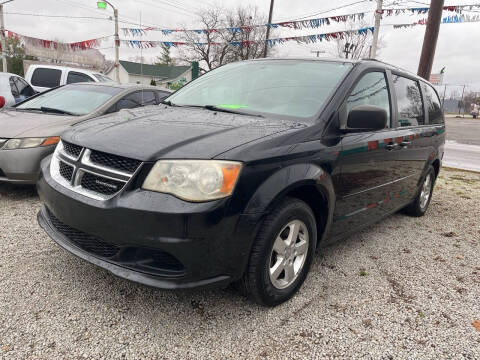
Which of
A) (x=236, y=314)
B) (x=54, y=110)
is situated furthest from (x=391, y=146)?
(x=54, y=110)

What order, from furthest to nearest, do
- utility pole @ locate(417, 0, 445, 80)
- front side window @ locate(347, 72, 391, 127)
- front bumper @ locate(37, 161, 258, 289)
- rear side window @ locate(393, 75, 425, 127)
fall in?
utility pole @ locate(417, 0, 445, 80) → rear side window @ locate(393, 75, 425, 127) → front side window @ locate(347, 72, 391, 127) → front bumper @ locate(37, 161, 258, 289)

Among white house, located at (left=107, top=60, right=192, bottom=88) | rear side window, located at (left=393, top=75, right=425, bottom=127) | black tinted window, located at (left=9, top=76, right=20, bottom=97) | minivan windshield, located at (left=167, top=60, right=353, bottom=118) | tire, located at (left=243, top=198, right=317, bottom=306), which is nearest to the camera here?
tire, located at (left=243, top=198, right=317, bottom=306)

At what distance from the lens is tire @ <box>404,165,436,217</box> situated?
179 inches

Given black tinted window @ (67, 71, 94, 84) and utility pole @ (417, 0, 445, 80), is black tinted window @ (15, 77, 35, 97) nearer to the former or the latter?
black tinted window @ (67, 71, 94, 84)

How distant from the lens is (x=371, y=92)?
3.11m

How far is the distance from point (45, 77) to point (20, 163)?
24.7 ft

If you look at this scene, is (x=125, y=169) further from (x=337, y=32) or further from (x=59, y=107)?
(x=337, y=32)

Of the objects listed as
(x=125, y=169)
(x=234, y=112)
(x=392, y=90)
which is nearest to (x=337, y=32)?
(x=392, y=90)

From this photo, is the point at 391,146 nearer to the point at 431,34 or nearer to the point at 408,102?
the point at 408,102

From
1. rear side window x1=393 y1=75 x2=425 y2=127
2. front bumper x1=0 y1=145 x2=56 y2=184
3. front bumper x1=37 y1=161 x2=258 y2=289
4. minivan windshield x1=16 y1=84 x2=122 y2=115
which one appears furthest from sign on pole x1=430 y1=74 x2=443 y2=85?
front bumper x1=37 y1=161 x2=258 y2=289

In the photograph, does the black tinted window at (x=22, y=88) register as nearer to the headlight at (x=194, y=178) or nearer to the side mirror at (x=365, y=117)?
the headlight at (x=194, y=178)

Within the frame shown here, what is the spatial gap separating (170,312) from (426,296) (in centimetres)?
190

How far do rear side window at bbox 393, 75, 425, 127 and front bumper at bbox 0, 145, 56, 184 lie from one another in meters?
3.74

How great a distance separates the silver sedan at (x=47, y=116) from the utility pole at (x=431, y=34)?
23.1 ft
